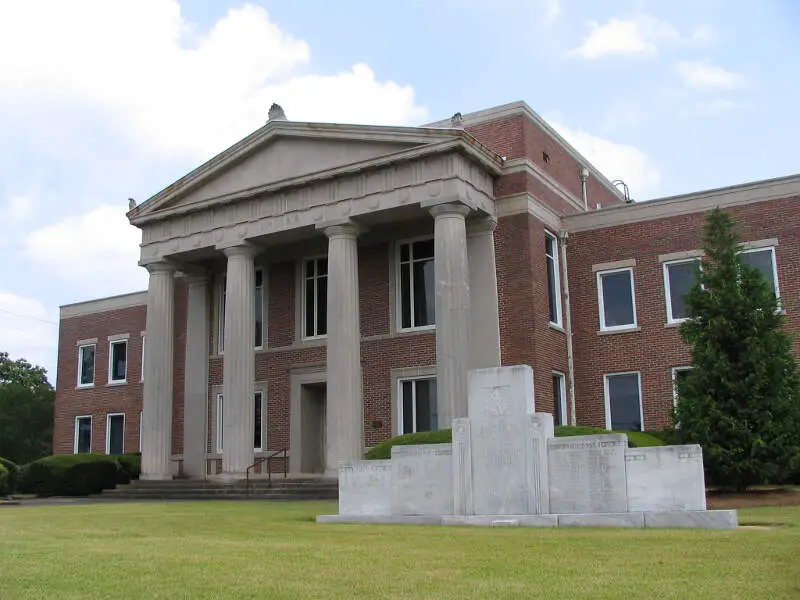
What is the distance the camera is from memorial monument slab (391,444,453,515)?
14.9m

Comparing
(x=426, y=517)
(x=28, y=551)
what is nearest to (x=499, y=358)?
(x=426, y=517)

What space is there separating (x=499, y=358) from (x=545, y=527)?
13.7m

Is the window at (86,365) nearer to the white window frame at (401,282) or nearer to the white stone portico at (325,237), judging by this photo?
the white stone portico at (325,237)

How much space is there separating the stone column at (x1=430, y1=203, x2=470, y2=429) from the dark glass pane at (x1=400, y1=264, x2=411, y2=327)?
3885 millimetres

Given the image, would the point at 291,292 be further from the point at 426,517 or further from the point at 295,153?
the point at 426,517

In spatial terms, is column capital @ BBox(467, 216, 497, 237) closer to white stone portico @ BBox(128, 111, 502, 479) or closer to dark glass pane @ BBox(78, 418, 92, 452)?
white stone portico @ BBox(128, 111, 502, 479)

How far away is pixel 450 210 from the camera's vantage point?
25.7m

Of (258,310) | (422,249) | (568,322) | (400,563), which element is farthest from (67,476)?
(400,563)

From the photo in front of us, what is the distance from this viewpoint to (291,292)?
31906 millimetres

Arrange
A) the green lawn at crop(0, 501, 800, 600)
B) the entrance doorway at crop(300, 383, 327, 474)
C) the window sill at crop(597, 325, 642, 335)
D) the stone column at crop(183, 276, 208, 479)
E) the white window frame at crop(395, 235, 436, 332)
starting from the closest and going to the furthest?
the green lawn at crop(0, 501, 800, 600)
the window sill at crop(597, 325, 642, 335)
the white window frame at crop(395, 235, 436, 332)
the entrance doorway at crop(300, 383, 327, 474)
the stone column at crop(183, 276, 208, 479)

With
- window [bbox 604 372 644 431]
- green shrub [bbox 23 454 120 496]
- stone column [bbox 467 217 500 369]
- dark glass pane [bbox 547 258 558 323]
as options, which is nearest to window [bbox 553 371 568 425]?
window [bbox 604 372 644 431]

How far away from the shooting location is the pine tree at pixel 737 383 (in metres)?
19.0

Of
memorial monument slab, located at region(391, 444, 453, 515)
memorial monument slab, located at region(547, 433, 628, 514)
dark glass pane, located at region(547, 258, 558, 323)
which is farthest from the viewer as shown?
dark glass pane, located at region(547, 258, 558, 323)

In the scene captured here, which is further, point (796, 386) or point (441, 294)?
point (441, 294)
